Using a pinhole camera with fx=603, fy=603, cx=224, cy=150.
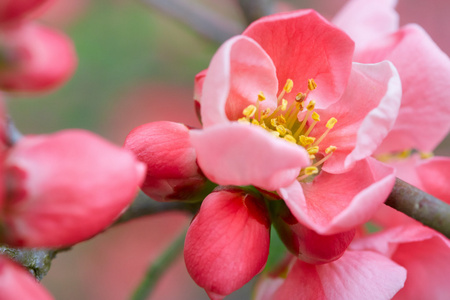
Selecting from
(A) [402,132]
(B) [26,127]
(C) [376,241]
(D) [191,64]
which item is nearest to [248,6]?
(A) [402,132]

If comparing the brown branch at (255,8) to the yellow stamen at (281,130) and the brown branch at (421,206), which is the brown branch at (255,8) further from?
the brown branch at (421,206)

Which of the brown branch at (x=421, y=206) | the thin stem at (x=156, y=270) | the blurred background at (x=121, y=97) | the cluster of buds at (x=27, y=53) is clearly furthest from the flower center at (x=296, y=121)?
the blurred background at (x=121, y=97)

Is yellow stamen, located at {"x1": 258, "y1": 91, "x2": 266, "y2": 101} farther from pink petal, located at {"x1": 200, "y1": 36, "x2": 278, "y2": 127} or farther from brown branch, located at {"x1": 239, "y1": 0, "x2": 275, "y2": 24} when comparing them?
brown branch, located at {"x1": 239, "y1": 0, "x2": 275, "y2": 24}

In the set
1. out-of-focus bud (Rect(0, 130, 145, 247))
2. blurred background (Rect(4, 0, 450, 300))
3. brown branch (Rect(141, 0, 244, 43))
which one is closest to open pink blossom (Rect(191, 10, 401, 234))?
out-of-focus bud (Rect(0, 130, 145, 247))

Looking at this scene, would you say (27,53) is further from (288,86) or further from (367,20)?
(367,20)

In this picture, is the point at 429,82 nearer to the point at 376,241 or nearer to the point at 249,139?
the point at 376,241
